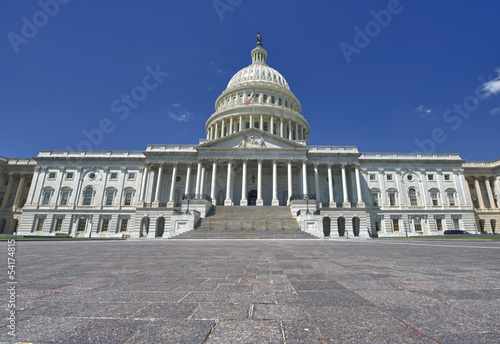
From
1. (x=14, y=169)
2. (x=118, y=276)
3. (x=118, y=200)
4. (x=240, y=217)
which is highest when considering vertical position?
(x=14, y=169)

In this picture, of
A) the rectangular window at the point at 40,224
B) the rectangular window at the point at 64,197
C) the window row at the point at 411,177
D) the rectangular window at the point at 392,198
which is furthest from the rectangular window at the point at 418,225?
the rectangular window at the point at 40,224

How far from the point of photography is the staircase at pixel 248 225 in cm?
2544

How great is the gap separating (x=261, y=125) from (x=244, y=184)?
1960 cm

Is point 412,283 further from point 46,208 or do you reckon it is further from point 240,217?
point 46,208

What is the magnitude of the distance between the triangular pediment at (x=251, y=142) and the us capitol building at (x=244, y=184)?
169mm

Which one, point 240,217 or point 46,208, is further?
point 46,208

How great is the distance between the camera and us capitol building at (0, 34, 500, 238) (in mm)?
42594

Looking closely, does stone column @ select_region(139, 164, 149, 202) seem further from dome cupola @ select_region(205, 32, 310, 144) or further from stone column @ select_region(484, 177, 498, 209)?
stone column @ select_region(484, 177, 498, 209)

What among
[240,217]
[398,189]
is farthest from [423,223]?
[240,217]

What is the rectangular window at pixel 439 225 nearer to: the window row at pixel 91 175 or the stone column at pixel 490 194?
the stone column at pixel 490 194

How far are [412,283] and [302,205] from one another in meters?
32.7

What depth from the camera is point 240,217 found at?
33.2 metres

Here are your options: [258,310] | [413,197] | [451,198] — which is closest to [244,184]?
[413,197]

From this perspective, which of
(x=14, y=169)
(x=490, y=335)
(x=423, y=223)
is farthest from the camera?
(x=14, y=169)
